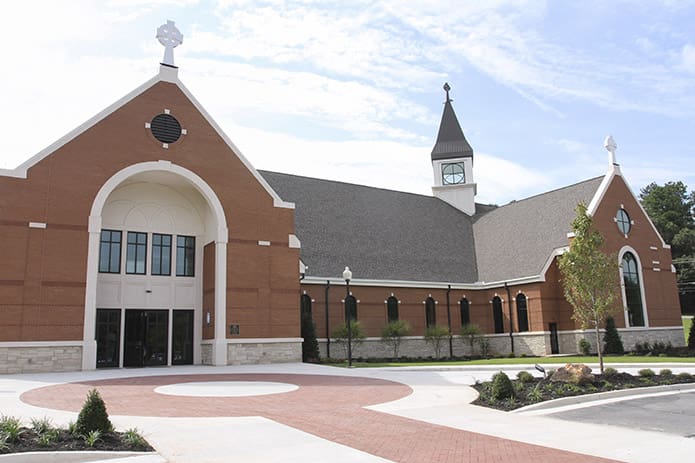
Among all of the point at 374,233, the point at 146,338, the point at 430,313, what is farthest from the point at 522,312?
the point at 146,338

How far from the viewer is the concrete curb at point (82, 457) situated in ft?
24.7

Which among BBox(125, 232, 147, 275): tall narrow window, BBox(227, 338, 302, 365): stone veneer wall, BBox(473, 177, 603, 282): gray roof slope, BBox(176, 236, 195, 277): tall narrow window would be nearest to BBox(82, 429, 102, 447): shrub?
BBox(227, 338, 302, 365): stone veneer wall

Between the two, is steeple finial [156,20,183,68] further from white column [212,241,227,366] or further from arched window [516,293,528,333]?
arched window [516,293,528,333]

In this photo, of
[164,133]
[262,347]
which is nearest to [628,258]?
[262,347]

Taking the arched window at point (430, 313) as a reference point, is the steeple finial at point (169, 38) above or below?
above

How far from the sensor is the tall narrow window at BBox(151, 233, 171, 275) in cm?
2775

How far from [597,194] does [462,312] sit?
11265 millimetres

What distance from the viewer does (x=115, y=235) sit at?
2686 cm

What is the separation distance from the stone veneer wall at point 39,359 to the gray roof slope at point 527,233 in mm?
24906

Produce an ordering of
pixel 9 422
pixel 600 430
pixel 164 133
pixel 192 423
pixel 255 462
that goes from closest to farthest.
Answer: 1. pixel 255 462
2. pixel 9 422
3. pixel 600 430
4. pixel 192 423
5. pixel 164 133

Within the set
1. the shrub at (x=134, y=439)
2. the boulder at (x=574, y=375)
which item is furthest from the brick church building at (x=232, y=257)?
the shrub at (x=134, y=439)

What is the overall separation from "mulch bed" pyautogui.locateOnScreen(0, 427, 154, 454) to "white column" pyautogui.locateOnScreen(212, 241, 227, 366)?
1733 centimetres

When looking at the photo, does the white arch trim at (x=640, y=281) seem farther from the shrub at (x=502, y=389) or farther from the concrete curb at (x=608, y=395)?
the shrub at (x=502, y=389)

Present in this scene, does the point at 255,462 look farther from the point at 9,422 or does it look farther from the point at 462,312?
the point at 462,312
